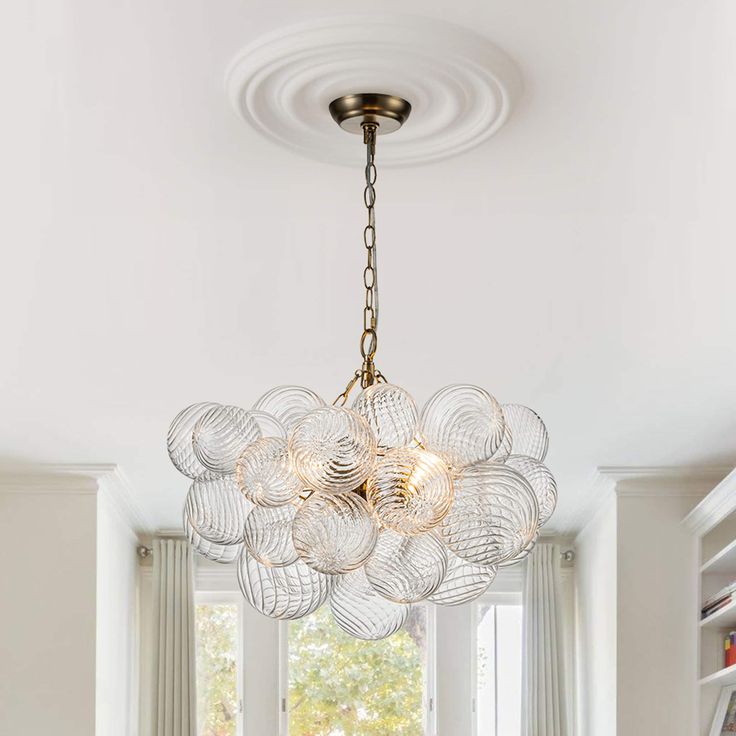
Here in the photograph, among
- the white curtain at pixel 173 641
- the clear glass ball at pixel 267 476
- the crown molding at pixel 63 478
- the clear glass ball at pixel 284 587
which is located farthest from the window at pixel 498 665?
the clear glass ball at pixel 267 476

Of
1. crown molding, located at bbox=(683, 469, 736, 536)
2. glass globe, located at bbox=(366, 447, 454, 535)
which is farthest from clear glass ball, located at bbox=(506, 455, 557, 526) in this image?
crown molding, located at bbox=(683, 469, 736, 536)

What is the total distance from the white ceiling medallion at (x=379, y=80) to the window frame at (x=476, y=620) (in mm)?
5221

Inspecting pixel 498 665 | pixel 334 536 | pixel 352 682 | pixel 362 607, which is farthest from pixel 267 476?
pixel 498 665

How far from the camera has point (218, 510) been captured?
7.91 ft

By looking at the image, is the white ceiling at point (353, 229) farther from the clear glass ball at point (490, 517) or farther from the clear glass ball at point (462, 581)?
the clear glass ball at point (462, 581)

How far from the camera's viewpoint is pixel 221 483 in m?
2.43

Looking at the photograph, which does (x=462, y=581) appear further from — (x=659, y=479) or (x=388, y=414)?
(x=659, y=479)

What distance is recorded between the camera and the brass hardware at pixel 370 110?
2273 millimetres

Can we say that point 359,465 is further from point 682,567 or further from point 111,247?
point 682,567

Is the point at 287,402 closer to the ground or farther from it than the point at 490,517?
farther from it

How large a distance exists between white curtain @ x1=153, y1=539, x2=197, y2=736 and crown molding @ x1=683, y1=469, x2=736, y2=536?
2936 millimetres

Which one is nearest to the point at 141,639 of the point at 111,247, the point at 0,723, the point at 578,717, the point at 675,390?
the point at 0,723

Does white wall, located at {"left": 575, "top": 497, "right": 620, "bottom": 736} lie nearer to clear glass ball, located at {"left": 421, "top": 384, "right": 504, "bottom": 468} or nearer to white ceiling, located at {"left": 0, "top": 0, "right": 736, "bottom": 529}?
white ceiling, located at {"left": 0, "top": 0, "right": 736, "bottom": 529}

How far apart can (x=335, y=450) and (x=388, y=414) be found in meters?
0.17
